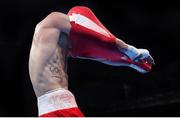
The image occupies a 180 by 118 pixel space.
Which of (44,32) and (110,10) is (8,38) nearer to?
(110,10)

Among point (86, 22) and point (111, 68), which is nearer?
point (86, 22)

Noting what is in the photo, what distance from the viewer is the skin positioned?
151 cm

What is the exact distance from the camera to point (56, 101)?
148 centimetres

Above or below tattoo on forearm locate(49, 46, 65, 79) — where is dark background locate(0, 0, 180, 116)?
above

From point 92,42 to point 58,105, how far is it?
0.24 meters

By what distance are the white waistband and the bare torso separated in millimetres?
22

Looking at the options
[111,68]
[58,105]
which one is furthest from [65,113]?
[111,68]

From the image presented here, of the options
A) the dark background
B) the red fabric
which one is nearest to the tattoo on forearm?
the red fabric

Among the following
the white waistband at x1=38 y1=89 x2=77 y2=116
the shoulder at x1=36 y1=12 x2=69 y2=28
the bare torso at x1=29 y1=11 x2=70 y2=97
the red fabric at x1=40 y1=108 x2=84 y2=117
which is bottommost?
the red fabric at x1=40 y1=108 x2=84 y2=117

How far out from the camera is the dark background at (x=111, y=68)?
3.04m

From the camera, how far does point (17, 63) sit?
131 inches

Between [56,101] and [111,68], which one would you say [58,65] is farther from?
[111,68]

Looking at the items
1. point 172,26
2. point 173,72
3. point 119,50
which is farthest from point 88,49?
point 173,72

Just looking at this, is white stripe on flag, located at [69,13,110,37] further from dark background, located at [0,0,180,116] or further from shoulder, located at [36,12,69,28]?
dark background, located at [0,0,180,116]
